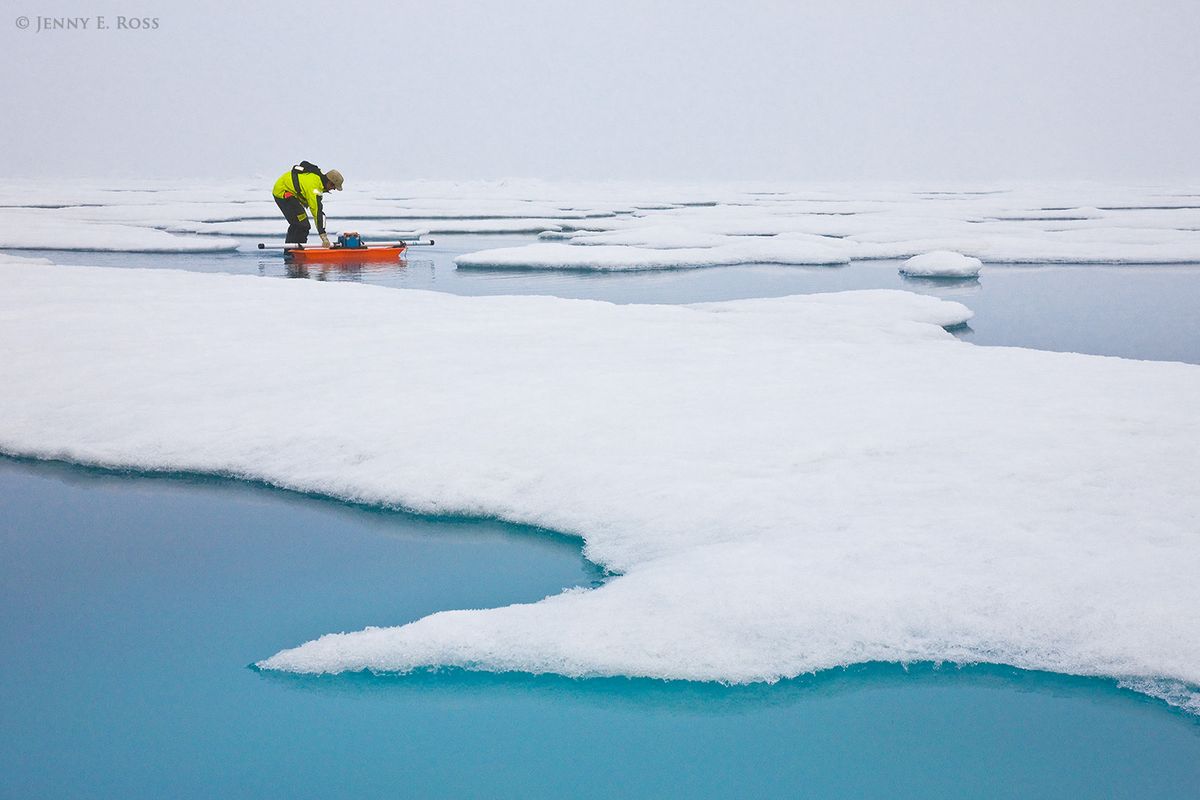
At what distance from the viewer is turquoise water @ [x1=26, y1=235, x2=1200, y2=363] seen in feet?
22.8

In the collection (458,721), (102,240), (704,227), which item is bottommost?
(458,721)

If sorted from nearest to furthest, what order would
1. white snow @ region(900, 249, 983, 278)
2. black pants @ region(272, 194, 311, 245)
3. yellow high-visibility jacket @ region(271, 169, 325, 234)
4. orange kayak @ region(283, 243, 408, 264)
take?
1. white snow @ region(900, 249, 983, 278)
2. orange kayak @ region(283, 243, 408, 264)
3. yellow high-visibility jacket @ region(271, 169, 325, 234)
4. black pants @ region(272, 194, 311, 245)

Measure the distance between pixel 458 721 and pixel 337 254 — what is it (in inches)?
339

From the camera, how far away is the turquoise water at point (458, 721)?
1964mm

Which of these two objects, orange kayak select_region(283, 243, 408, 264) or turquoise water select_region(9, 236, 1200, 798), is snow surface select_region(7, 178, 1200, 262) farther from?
turquoise water select_region(9, 236, 1200, 798)

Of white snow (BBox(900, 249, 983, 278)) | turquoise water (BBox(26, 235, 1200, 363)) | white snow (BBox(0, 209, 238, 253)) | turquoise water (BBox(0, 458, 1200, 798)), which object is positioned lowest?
turquoise water (BBox(0, 458, 1200, 798))

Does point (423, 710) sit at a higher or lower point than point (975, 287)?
lower

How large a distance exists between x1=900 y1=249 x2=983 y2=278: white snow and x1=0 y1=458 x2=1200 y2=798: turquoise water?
8.05 meters

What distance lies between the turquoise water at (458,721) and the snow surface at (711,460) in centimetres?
8

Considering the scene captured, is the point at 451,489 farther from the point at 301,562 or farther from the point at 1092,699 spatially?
the point at 1092,699

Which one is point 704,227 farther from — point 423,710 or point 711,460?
point 423,710

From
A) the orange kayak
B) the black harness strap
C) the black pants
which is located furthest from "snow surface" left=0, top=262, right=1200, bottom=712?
the black pants

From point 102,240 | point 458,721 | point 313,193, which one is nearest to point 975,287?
point 313,193

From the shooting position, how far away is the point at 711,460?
3.28 m
